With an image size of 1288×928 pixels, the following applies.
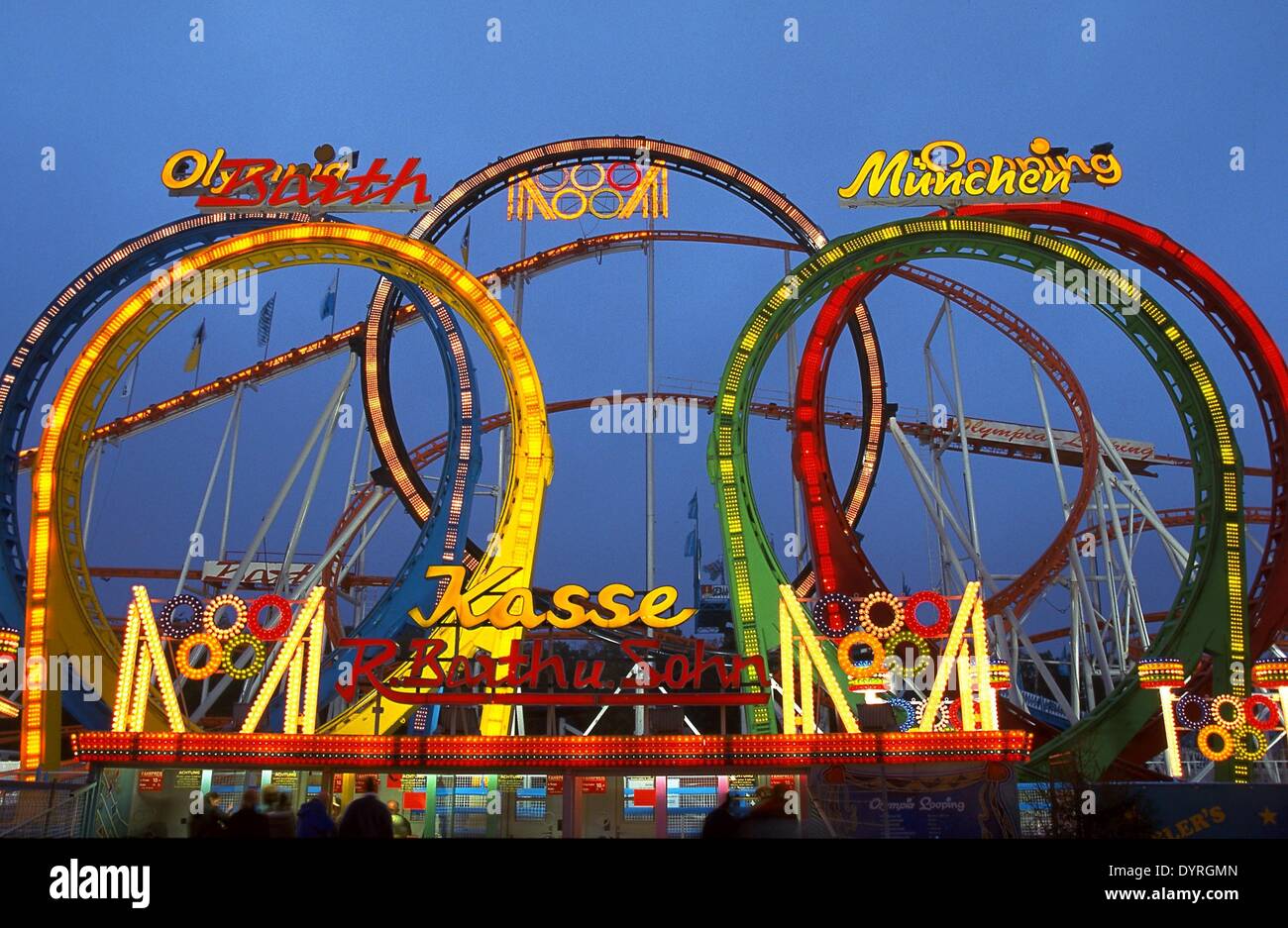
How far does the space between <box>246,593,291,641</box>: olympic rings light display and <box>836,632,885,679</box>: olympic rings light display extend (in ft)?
23.9

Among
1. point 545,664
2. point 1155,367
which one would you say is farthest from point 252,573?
point 1155,367

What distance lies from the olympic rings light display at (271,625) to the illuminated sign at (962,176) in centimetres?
1130

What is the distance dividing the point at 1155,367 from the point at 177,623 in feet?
50.4

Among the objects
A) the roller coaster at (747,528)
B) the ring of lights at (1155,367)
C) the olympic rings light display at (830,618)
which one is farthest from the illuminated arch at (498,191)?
the olympic rings light display at (830,618)

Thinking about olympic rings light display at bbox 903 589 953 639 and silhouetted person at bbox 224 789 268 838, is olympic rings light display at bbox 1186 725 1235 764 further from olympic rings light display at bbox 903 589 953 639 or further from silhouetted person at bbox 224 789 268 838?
silhouetted person at bbox 224 789 268 838

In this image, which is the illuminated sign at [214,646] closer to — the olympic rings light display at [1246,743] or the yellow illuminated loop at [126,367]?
the yellow illuminated loop at [126,367]

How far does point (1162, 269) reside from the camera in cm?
1666

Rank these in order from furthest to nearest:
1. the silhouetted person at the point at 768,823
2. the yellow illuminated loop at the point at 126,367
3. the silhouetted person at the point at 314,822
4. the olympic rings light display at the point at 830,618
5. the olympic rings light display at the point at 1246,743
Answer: the yellow illuminated loop at the point at 126,367 < the olympic rings light display at the point at 1246,743 < the olympic rings light display at the point at 830,618 < the silhouetted person at the point at 314,822 < the silhouetted person at the point at 768,823

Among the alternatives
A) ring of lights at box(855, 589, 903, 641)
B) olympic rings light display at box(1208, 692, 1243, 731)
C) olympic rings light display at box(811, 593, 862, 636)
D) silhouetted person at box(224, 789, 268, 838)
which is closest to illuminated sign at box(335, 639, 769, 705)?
olympic rings light display at box(811, 593, 862, 636)

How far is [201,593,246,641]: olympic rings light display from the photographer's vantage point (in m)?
13.1

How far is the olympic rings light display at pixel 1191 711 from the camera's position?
14.0 metres

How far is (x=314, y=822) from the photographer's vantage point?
5.23 metres

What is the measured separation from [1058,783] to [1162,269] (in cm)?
874
